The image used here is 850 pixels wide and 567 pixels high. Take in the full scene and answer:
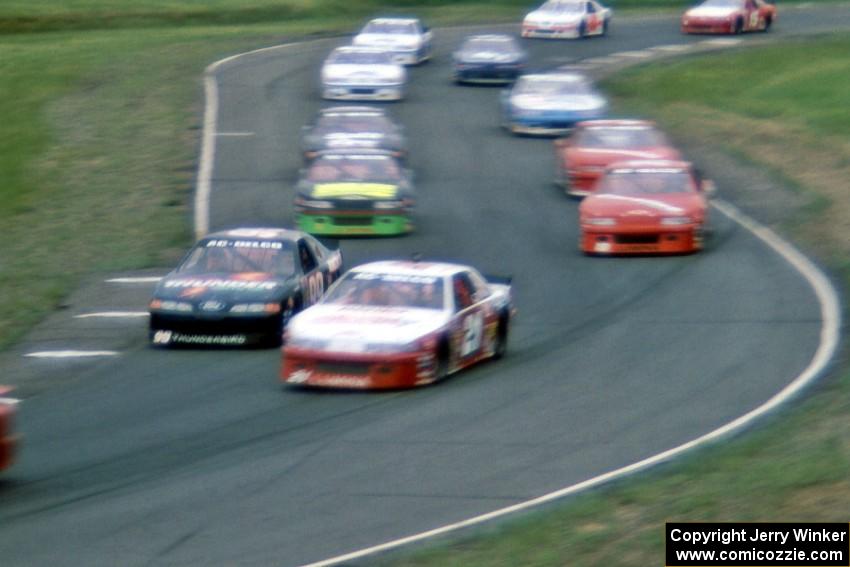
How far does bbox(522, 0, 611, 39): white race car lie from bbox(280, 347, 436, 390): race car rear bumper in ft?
132

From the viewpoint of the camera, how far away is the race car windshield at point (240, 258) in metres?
18.9

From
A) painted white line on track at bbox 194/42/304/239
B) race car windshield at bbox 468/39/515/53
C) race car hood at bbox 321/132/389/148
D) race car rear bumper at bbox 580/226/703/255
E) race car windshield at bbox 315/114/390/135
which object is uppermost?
race car windshield at bbox 468/39/515/53

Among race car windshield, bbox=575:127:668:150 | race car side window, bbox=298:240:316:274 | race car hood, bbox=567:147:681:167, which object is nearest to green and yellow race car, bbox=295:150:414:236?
race car hood, bbox=567:147:681:167

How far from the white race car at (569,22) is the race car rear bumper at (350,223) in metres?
29.3

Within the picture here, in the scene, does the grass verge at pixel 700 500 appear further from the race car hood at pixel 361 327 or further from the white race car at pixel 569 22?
the white race car at pixel 569 22

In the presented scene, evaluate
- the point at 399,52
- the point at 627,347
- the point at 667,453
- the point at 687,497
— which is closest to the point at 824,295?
the point at 627,347

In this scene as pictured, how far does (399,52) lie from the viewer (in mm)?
48094

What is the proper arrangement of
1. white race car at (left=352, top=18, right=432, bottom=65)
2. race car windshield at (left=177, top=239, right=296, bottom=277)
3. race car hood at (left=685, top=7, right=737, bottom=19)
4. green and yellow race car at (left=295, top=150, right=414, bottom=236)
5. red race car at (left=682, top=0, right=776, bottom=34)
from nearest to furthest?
race car windshield at (left=177, top=239, right=296, bottom=277), green and yellow race car at (left=295, top=150, right=414, bottom=236), white race car at (left=352, top=18, right=432, bottom=65), red race car at (left=682, top=0, right=776, bottom=34), race car hood at (left=685, top=7, right=737, bottom=19)

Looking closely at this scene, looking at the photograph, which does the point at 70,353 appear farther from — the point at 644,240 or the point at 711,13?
the point at 711,13

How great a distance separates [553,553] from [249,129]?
94.8 ft

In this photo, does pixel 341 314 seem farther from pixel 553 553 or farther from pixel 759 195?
pixel 759 195

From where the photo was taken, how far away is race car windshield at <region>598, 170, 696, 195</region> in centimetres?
2481

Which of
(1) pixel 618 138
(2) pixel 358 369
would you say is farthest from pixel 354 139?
(2) pixel 358 369

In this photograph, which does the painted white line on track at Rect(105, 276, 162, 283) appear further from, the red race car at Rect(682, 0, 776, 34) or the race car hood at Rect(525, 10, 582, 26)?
the red race car at Rect(682, 0, 776, 34)
